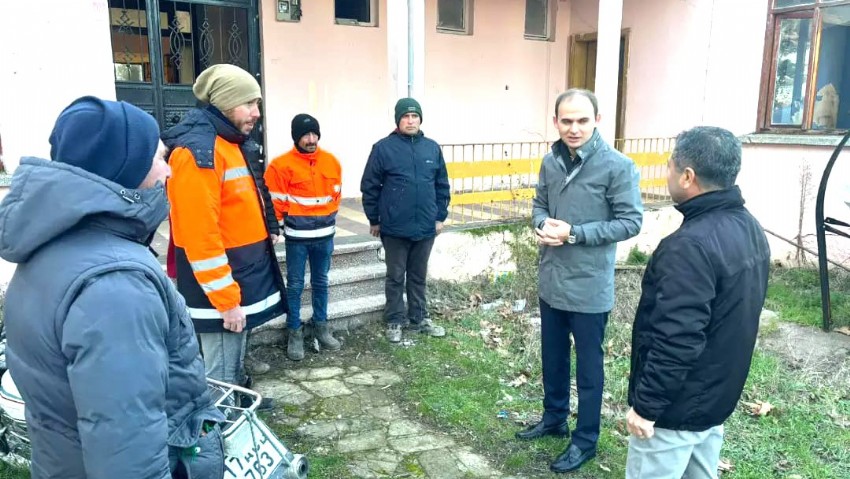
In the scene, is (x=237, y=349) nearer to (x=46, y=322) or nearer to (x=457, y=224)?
(x=46, y=322)

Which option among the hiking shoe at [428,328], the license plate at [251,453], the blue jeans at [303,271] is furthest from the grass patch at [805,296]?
the license plate at [251,453]

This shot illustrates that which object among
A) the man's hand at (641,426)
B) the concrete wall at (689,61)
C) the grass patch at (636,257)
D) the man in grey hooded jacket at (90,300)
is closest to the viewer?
the man in grey hooded jacket at (90,300)

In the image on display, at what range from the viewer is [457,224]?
6.11 m

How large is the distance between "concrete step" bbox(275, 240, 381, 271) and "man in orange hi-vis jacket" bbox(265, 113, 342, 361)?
77 centimetres

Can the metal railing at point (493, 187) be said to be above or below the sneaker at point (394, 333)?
above

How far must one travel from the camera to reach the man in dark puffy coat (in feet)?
15.3

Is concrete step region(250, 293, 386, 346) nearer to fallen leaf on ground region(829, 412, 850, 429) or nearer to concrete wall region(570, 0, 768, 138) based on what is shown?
fallen leaf on ground region(829, 412, 850, 429)

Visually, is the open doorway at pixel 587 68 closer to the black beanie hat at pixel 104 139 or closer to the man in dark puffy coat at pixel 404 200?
the man in dark puffy coat at pixel 404 200

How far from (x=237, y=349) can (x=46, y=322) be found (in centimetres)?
198

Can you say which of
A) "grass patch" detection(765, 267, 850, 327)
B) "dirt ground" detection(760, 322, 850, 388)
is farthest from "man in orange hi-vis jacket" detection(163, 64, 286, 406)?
"grass patch" detection(765, 267, 850, 327)

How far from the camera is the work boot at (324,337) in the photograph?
4715mm

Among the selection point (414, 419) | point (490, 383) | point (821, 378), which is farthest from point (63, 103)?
point (821, 378)

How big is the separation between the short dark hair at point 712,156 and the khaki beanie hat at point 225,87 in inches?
77.9

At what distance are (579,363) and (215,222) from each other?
1.94 m
